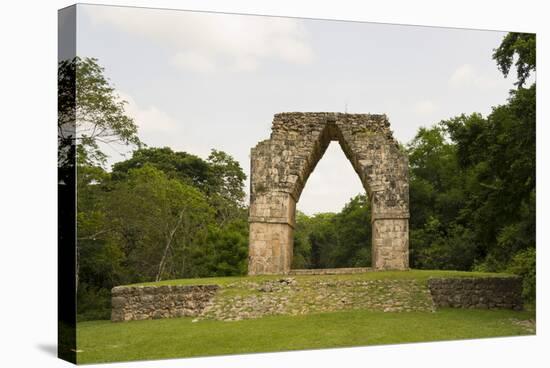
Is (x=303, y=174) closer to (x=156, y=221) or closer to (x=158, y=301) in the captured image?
(x=156, y=221)

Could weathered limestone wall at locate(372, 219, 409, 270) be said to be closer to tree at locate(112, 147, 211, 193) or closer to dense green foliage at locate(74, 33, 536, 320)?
dense green foliage at locate(74, 33, 536, 320)

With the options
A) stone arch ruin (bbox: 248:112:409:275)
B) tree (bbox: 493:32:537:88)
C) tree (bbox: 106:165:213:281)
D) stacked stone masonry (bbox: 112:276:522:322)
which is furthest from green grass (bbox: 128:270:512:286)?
tree (bbox: 493:32:537:88)

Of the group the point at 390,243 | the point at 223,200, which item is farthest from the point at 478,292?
the point at 223,200

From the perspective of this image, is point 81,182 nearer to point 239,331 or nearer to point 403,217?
Answer: point 239,331

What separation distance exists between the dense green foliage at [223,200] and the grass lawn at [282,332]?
0.46 m

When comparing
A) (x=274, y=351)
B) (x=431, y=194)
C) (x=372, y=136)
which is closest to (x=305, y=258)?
(x=431, y=194)

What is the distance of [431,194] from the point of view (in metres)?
20.6

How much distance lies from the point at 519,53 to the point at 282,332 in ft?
18.7

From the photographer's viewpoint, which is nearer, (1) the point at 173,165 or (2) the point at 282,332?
(2) the point at 282,332

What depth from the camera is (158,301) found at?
451 inches

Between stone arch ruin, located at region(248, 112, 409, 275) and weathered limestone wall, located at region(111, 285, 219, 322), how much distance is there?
210 centimetres

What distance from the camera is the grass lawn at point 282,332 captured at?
9.25m

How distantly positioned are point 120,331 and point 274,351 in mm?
1936

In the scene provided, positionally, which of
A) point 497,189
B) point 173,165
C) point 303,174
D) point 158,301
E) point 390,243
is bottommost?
point 158,301
